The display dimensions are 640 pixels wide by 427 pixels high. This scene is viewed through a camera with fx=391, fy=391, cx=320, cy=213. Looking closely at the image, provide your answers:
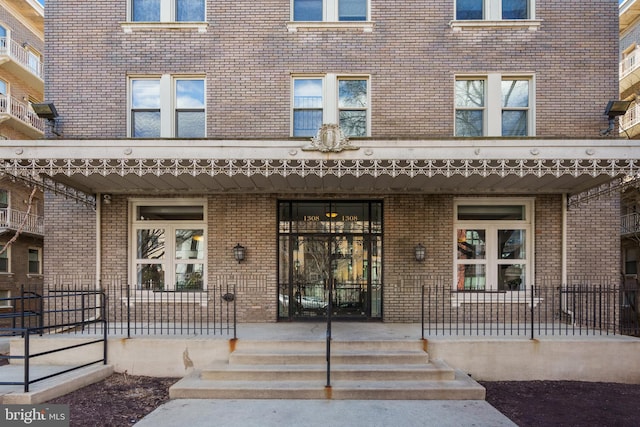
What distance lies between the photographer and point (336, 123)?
8820 millimetres

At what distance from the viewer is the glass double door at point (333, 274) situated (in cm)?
901

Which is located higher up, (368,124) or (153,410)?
(368,124)

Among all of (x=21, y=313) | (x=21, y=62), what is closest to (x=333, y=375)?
(x=21, y=313)

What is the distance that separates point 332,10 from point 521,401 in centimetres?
882

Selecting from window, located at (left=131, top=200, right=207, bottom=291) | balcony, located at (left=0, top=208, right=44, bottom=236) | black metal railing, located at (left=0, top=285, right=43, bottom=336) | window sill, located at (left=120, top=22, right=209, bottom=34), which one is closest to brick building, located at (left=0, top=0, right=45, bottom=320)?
balcony, located at (left=0, top=208, right=44, bottom=236)

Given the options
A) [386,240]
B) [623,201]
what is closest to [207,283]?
[386,240]

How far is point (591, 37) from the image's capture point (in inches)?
354

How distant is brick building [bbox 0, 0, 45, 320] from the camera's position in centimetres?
1742

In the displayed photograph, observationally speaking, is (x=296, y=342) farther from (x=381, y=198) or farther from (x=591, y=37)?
(x=591, y=37)

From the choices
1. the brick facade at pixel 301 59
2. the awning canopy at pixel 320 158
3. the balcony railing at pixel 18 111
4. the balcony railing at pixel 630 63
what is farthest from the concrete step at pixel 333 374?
the balcony railing at pixel 630 63

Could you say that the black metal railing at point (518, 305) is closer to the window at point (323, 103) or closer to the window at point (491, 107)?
the window at point (491, 107)

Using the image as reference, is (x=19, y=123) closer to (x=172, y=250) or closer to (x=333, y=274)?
(x=172, y=250)

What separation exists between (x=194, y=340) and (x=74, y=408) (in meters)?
1.95

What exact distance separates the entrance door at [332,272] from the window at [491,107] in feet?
11.4
